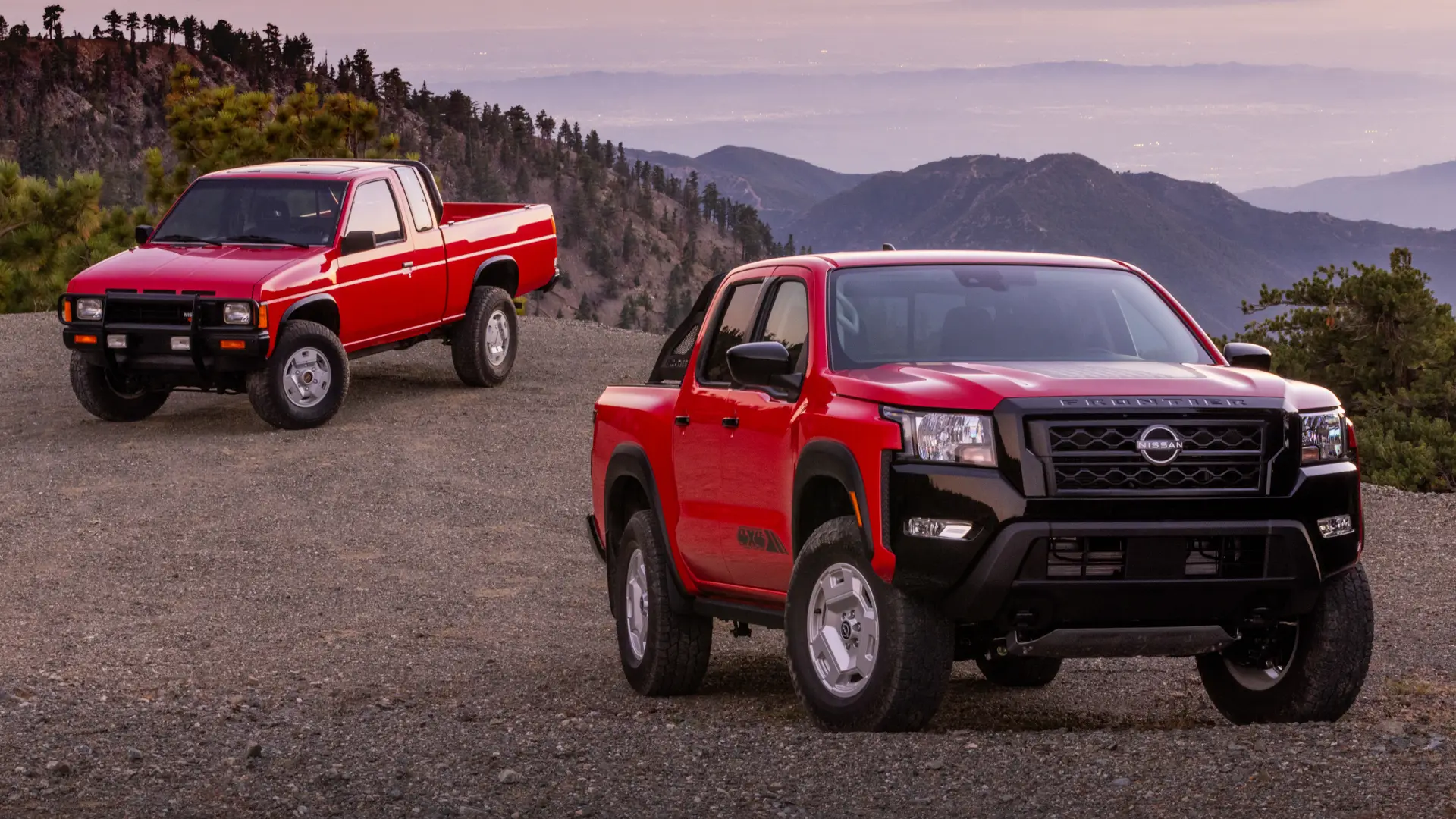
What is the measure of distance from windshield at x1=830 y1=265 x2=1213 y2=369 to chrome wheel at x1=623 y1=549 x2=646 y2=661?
178 centimetres

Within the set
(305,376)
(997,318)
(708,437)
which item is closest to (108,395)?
(305,376)

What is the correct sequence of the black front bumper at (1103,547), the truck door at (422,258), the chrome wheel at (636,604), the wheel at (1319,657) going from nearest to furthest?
the black front bumper at (1103,547) < the wheel at (1319,657) < the chrome wheel at (636,604) < the truck door at (422,258)

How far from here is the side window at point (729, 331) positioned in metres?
7.73

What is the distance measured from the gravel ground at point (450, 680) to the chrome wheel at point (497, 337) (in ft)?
3.79

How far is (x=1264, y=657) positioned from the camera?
6906mm

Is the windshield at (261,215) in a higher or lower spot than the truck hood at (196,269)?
higher

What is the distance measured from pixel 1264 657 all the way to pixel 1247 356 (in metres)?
1.16

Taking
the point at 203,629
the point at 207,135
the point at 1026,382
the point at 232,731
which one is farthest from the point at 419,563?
the point at 207,135

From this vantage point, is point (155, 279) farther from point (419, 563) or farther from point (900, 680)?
point (900, 680)

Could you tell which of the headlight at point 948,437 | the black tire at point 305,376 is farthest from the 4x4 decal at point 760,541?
the black tire at point 305,376

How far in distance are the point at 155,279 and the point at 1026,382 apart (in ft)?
38.6

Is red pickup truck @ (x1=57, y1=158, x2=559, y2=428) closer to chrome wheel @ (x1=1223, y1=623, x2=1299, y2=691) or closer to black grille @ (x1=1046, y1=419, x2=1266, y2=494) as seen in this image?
chrome wheel @ (x1=1223, y1=623, x2=1299, y2=691)

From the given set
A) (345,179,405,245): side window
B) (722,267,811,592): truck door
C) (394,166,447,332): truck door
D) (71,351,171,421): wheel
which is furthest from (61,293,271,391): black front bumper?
(722,267,811,592): truck door

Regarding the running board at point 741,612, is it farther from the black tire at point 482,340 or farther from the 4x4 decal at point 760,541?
the black tire at point 482,340
